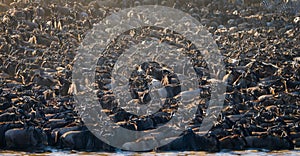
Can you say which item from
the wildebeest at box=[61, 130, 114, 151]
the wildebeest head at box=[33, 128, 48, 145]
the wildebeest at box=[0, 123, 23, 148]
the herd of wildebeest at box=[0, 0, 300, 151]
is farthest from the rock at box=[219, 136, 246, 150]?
the wildebeest at box=[0, 123, 23, 148]

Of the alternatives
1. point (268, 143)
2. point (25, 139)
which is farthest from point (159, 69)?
point (25, 139)

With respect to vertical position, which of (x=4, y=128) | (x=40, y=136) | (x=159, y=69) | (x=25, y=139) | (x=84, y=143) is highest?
(x=159, y=69)

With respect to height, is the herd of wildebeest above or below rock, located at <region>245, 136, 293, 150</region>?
above

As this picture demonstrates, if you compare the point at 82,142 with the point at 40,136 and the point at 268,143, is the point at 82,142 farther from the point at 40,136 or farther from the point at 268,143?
the point at 268,143

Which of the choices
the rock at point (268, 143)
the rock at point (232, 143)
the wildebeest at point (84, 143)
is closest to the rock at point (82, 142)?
the wildebeest at point (84, 143)

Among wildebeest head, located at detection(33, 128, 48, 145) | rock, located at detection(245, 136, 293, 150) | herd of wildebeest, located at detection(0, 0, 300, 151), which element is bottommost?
rock, located at detection(245, 136, 293, 150)

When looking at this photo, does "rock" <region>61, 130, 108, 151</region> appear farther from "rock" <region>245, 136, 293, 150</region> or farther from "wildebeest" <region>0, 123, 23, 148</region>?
"rock" <region>245, 136, 293, 150</region>

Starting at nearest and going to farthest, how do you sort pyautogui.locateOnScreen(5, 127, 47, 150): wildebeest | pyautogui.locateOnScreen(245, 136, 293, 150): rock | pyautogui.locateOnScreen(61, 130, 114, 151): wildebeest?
pyautogui.locateOnScreen(61, 130, 114, 151): wildebeest < pyautogui.locateOnScreen(5, 127, 47, 150): wildebeest < pyautogui.locateOnScreen(245, 136, 293, 150): rock

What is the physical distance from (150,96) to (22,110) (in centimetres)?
827

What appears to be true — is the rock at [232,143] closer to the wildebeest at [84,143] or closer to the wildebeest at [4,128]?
the wildebeest at [84,143]

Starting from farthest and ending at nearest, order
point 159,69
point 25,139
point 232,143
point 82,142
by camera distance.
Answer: point 159,69, point 232,143, point 25,139, point 82,142

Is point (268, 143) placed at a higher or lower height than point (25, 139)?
lower

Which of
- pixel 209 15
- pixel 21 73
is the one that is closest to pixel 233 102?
pixel 21 73

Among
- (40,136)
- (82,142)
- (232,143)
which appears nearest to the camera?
(82,142)
